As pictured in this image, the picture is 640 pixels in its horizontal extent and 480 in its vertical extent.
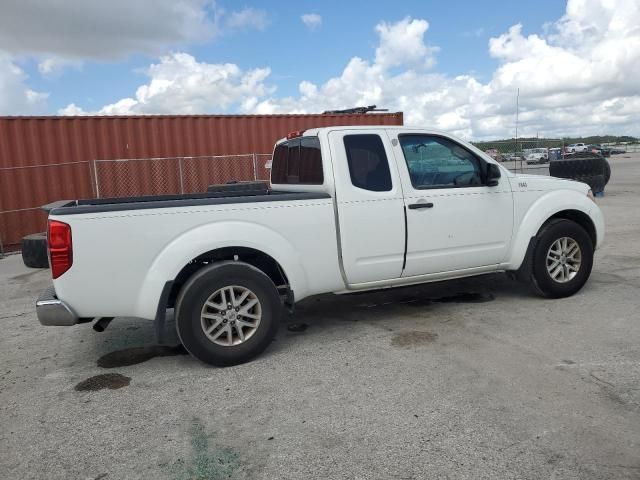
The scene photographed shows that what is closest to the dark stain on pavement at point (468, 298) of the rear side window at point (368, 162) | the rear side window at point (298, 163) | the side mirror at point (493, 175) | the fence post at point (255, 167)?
the side mirror at point (493, 175)

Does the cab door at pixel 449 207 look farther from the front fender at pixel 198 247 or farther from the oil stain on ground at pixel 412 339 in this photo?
the front fender at pixel 198 247

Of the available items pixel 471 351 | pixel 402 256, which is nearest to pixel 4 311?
pixel 402 256

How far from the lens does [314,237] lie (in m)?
4.18

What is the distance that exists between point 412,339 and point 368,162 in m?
1.56

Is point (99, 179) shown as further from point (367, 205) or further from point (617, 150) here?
point (617, 150)

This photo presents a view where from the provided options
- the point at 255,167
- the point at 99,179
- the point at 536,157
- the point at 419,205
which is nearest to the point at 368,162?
the point at 419,205

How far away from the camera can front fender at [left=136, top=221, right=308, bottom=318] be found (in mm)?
3746

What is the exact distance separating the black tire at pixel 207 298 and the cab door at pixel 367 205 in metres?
0.75

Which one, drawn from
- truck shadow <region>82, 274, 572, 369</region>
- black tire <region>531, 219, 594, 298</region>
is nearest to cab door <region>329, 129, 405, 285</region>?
truck shadow <region>82, 274, 572, 369</region>

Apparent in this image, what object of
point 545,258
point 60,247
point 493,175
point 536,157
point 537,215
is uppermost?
point 536,157

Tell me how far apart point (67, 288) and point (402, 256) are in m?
2.65

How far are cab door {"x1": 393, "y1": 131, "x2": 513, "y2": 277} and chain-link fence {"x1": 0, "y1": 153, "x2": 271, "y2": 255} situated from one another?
8.13 meters

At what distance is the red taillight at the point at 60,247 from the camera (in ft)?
11.6

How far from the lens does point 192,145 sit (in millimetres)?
12633
